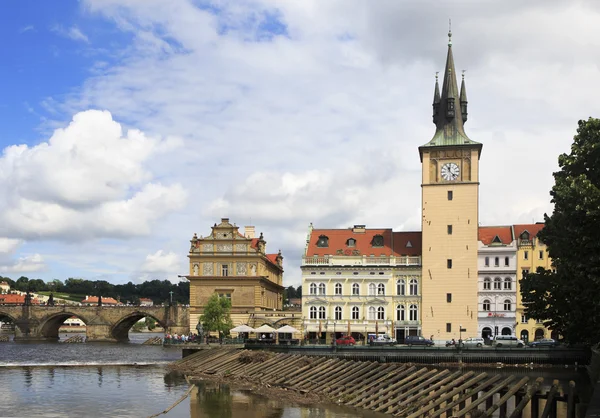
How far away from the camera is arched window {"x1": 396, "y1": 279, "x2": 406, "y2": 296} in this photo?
76812 millimetres

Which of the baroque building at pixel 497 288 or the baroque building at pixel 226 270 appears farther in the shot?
the baroque building at pixel 226 270

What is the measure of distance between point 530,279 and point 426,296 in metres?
33.6

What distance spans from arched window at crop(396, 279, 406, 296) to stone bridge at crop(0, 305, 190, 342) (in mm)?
38236

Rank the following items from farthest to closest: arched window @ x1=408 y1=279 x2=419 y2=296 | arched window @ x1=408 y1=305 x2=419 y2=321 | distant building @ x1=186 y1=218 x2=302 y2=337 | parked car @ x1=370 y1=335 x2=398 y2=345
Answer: distant building @ x1=186 y1=218 x2=302 y2=337
arched window @ x1=408 y1=279 x2=419 y2=296
arched window @ x1=408 y1=305 x2=419 y2=321
parked car @ x1=370 y1=335 x2=398 y2=345

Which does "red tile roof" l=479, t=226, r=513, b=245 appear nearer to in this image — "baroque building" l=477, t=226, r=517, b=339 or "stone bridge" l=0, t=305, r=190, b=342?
"baroque building" l=477, t=226, r=517, b=339

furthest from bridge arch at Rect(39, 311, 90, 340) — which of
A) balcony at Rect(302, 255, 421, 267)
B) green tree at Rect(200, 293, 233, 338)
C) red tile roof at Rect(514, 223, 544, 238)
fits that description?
red tile roof at Rect(514, 223, 544, 238)

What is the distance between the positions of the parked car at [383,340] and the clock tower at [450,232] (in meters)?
4.81

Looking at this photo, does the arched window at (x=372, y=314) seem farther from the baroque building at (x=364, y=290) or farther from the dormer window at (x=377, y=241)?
the dormer window at (x=377, y=241)

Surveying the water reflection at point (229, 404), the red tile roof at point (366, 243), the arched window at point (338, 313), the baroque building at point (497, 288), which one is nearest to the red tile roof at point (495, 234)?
the baroque building at point (497, 288)

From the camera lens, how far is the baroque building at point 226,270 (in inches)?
3467

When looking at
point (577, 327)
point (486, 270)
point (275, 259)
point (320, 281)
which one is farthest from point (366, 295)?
point (577, 327)

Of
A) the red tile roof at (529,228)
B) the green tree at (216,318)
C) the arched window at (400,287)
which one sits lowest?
the green tree at (216,318)

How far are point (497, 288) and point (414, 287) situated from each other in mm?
8615

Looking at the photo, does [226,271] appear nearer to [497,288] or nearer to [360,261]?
[360,261]
